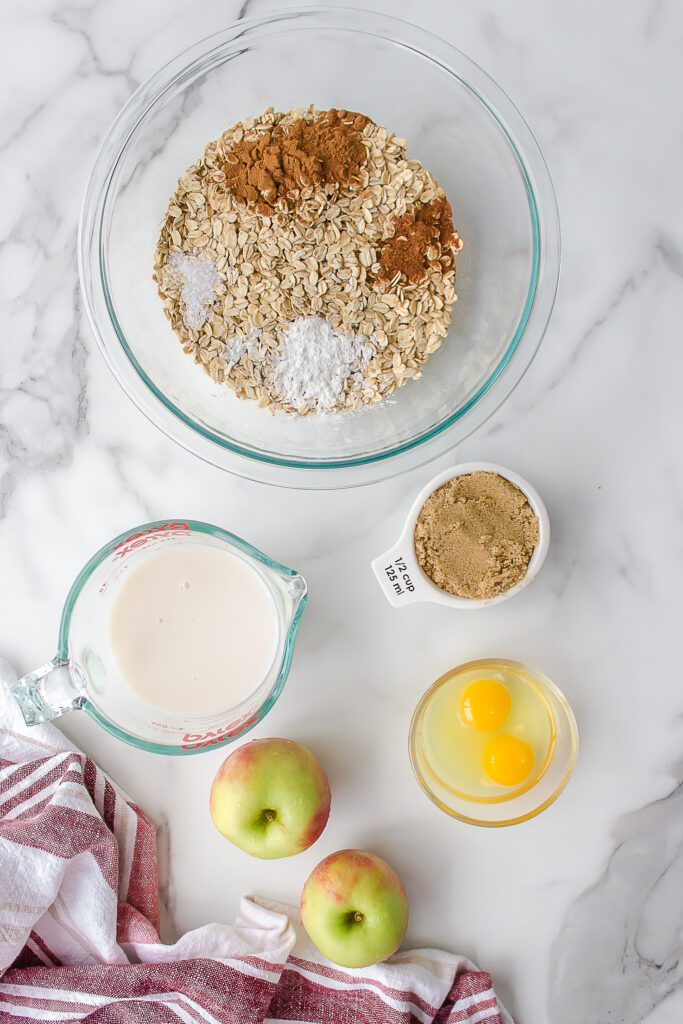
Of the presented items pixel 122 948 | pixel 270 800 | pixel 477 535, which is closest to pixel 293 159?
pixel 477 535

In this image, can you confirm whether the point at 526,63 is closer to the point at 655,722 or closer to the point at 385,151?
the point at 385,151

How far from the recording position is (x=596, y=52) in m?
1.22

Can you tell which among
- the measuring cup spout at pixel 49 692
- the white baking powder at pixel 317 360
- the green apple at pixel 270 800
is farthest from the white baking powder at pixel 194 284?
the green apple at pixel 270 800

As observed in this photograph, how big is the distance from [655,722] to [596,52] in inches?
38.1

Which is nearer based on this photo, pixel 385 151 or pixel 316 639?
pixel 385 151

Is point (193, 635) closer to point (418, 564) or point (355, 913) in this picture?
point (418, 564)

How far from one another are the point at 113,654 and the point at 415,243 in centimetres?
68

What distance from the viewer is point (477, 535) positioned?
1.18 meters

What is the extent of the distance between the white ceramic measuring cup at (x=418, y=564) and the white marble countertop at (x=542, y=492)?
0.23 feet

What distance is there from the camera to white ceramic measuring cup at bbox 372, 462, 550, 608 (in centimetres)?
118

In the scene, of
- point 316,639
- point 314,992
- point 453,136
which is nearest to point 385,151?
point 453,136

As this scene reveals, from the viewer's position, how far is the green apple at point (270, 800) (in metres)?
1.17

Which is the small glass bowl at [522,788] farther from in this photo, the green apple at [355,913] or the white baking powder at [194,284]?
the white baking powder at [194,284]

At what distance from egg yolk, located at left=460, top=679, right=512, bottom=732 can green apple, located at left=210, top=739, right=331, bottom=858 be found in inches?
9.1
